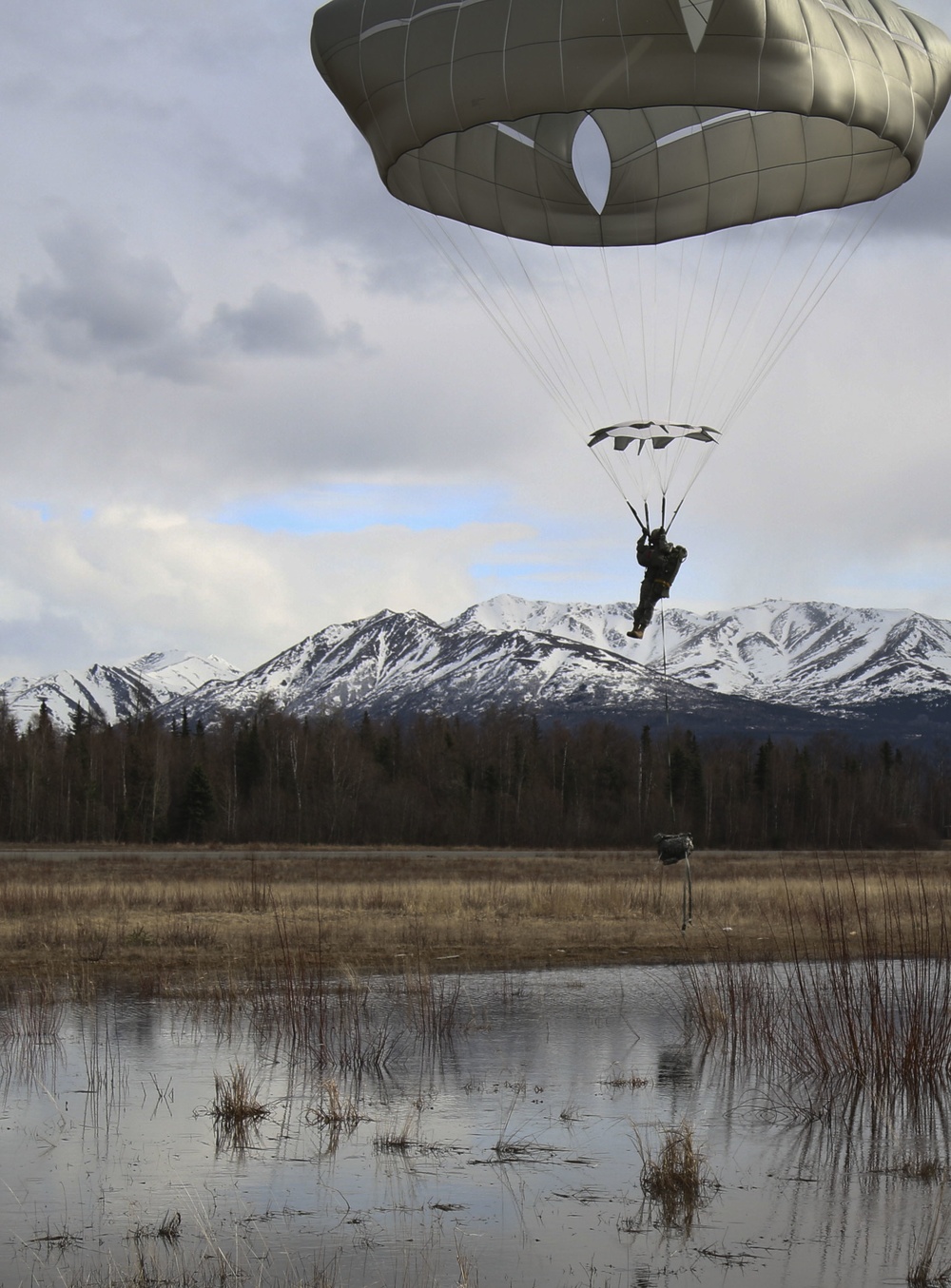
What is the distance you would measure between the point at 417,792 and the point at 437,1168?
77.4m

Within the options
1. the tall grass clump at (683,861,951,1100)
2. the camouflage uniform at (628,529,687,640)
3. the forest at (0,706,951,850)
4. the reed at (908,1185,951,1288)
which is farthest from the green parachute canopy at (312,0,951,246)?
the forest at (0,706,951,850)

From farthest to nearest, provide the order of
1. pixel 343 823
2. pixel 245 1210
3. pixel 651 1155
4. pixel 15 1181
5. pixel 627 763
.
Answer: pixel 627 763 → pixel 343 823 → pixel 651 1155 → pixel 15 1181 → pixel 245 1210

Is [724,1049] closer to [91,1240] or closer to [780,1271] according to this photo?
[780,1271]

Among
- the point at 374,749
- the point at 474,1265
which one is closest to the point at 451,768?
the point at 374,749

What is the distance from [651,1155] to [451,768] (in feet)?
269

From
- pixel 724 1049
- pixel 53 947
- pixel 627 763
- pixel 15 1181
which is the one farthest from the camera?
pixel 627 763

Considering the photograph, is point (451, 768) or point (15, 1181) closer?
point (15, 1181)

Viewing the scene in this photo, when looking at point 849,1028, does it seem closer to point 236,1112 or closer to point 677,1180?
point 677,1180

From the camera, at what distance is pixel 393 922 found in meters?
22.2

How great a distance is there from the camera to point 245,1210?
7.84 metres

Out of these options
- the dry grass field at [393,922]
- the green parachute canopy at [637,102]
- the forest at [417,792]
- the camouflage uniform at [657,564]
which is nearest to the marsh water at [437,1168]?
the dry grass field at [393,922]

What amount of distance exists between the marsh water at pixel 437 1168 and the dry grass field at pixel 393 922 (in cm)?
220

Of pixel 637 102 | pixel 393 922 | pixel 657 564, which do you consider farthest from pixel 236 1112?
pixel 393 922

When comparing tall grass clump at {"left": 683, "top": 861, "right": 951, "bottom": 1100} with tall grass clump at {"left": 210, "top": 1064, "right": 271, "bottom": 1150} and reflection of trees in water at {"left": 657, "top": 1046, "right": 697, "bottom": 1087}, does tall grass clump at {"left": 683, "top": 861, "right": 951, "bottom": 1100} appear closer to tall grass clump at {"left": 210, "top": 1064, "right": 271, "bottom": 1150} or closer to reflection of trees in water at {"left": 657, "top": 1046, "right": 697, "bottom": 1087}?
reflection of trees in water at {"left": 657, "top": 1046, "right": 697, "bottom": 1087}
